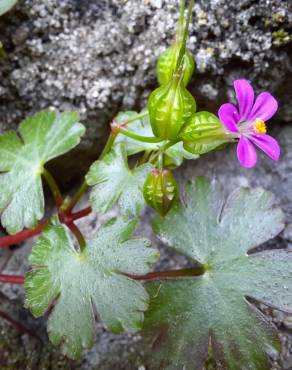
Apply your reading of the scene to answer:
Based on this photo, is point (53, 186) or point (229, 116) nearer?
point (229, 116)

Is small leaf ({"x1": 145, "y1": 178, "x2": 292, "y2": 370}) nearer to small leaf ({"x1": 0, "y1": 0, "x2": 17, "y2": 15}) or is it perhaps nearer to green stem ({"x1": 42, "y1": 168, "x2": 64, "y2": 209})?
green stem ({"x1": 42, "y1": 168, "x2": 64, "y2": 209})

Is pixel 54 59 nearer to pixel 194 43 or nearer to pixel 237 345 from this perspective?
pixel 194 43

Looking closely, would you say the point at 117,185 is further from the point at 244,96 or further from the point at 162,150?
the point at 244,96

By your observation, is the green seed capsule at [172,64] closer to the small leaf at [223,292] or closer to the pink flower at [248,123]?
the pink flower at [248,123]

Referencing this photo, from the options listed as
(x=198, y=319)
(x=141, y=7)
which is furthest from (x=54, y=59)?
(x=198, y=319)

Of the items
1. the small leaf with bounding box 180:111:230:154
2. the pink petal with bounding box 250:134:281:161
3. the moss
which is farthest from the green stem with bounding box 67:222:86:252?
the moss

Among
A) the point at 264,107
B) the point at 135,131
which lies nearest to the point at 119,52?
A: the point at 135,131

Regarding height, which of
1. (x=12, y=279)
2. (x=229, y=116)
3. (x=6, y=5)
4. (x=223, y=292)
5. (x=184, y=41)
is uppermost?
(x=6, y=5)
